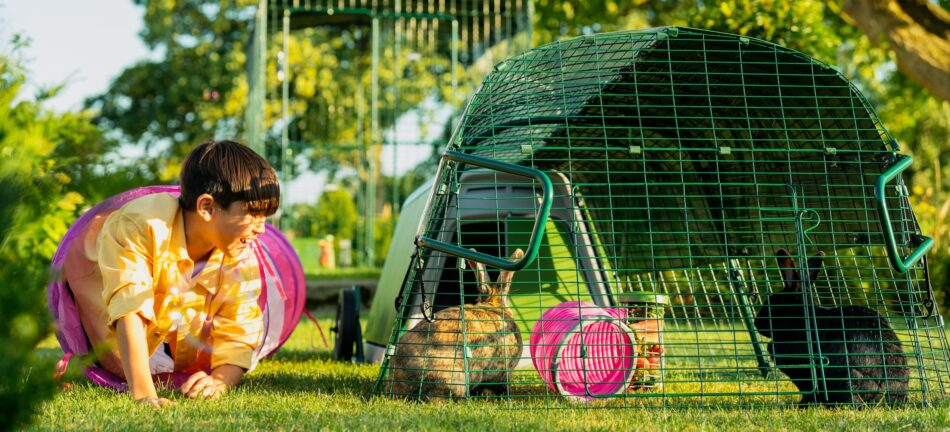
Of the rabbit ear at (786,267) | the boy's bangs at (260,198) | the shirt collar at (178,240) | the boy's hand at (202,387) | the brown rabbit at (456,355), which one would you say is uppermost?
the boy's bangs at (260,198)

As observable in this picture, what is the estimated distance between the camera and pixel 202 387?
120 inches

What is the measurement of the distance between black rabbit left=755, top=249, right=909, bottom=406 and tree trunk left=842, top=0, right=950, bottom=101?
5.12 meters

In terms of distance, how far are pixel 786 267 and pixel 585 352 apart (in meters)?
0.82

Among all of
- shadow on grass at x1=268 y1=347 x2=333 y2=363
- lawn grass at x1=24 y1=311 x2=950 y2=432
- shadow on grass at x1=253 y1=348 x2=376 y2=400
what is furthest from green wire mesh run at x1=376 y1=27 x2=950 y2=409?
shadow on grass at x1=268 y1=347 x2=333 y2=363

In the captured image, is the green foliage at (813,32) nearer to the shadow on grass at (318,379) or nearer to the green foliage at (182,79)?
the shadow on grass at (318,379)

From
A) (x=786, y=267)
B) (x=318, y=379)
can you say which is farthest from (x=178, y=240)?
(x=786, y=267)

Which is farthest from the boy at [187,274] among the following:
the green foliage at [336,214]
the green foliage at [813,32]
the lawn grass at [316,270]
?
the green foliage at [336,214]

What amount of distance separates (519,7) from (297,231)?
4567 millimetres

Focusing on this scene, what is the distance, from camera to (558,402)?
297 cm

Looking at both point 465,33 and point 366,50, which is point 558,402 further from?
point 366,50

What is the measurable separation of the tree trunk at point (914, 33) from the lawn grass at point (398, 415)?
214 inches

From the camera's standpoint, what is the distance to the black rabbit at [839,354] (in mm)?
2893

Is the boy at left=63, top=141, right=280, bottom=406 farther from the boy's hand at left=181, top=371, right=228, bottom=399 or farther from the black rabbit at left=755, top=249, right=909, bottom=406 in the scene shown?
the black rabbit at left=755, top=249, right=909, bottom=406

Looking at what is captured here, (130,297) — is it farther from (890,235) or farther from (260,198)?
(890,235)
